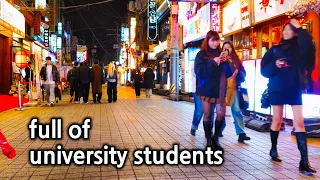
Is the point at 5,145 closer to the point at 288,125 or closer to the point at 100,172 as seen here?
the point at 100,172

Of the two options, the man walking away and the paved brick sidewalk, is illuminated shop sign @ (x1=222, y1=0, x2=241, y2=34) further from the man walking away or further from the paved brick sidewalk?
the man walking away

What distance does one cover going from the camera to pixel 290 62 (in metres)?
4.84

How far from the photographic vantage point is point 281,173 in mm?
4676

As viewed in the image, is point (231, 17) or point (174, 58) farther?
point (174, 58)

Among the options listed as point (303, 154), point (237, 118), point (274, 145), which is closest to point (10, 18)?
point (237, 118)

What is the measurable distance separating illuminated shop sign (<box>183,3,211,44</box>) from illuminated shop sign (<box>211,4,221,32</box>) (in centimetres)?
29

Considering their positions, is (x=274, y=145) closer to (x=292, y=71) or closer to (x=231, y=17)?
(x=292, y=71)

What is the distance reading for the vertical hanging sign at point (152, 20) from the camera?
109ft

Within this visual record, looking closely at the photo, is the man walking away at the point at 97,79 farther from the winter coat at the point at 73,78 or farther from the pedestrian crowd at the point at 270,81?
the pedestrian crowd at the point at 270,81

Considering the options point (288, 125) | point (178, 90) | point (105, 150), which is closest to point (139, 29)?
point (178, 90)

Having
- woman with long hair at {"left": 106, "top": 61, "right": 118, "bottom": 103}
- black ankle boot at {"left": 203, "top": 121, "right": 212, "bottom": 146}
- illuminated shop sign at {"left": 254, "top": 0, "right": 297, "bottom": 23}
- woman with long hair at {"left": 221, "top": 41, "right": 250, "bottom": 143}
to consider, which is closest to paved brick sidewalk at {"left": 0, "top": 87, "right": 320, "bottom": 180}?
woman with long hair at {"left": 221, "top": 41, "right": 250, "bottom": 143}

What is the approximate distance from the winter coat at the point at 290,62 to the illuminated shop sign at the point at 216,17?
10620 millimetres

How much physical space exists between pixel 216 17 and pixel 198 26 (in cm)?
261

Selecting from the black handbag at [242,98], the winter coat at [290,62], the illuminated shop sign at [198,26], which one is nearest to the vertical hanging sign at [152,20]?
the illuminated shop sign at [198,26]
